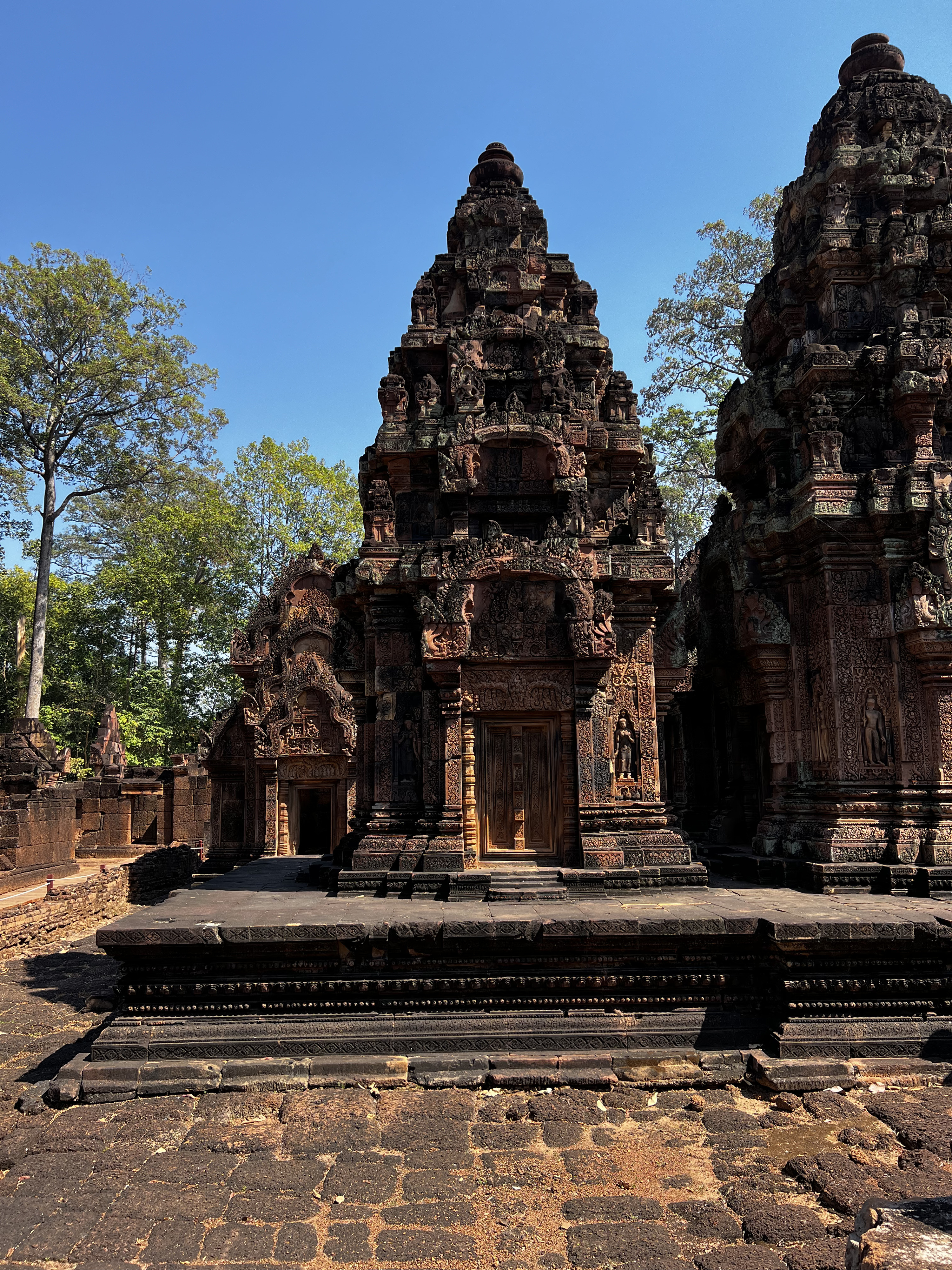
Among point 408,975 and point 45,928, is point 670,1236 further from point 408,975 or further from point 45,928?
point 45,928

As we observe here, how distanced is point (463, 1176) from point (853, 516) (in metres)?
6.75

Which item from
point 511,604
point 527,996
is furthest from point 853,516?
point 527,996

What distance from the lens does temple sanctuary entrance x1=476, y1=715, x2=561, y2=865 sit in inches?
317

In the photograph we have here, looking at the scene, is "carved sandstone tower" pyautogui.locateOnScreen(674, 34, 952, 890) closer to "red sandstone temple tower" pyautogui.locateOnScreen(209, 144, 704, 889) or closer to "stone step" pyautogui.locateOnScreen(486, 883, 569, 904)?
"red sandstone temple tower" pyautogui.locateOnScreen(209, 144, 704, 889)

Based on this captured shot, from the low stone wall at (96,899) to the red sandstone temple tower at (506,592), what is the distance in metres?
5.74

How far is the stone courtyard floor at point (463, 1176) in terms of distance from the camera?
12.6 feet

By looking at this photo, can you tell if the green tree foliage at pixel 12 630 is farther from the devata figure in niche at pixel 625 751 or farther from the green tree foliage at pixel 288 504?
the devata figure in niche at pixel 625 751

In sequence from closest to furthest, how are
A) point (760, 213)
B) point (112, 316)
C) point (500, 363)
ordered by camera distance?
point (500, 363)
point (760, 213)
point (112, 316)

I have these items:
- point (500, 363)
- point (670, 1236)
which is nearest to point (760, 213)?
point (500, 363)

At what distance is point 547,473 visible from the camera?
27.9 feet

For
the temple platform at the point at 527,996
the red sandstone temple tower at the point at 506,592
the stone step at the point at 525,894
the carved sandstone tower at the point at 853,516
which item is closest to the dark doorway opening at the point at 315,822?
the red sandstone temple tower at the point at 506,592

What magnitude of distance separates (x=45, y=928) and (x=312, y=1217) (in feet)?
32.7

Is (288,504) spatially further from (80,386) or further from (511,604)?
(511,604)

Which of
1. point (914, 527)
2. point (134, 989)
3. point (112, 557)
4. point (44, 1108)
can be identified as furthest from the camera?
point (112, 557)
